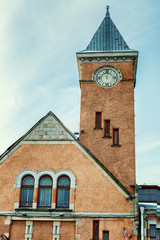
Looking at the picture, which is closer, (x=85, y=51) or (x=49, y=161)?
(x=49, y=161)

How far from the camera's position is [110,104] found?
27.1m

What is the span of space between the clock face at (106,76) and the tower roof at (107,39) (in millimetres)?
2120

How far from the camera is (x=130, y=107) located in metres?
27.0

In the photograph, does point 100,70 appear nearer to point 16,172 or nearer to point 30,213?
point 16,172

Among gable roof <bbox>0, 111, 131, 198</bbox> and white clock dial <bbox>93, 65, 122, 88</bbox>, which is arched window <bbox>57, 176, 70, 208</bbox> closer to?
gable roof <bbox>0, 111, 131, 198</bbox>

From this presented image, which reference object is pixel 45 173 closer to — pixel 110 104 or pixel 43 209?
pixel 43 209

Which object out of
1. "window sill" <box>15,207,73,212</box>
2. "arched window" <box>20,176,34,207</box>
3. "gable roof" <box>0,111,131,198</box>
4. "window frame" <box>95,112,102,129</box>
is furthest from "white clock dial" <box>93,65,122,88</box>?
"window sill" <box>15,207,73,212</box>

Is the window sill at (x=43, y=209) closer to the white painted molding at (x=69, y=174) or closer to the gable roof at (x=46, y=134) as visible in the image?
the white painted molding at (x=69, y=174)

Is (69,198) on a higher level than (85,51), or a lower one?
lower

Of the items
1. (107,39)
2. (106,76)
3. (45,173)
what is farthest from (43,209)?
(107,39)

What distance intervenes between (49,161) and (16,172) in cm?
213

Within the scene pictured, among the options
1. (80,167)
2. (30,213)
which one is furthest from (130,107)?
(30,213)

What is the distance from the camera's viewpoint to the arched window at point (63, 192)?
20500 millimetres

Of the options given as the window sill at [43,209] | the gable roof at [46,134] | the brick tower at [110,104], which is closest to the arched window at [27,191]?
the window sill at [43,209]
